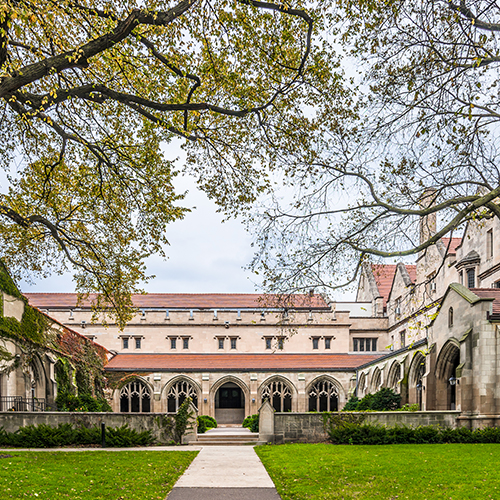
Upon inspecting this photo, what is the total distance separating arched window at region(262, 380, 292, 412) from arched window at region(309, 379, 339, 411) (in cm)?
152

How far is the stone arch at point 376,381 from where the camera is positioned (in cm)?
2803

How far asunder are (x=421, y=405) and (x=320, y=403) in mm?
12742

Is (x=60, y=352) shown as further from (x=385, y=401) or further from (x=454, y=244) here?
(x=454, y=244)

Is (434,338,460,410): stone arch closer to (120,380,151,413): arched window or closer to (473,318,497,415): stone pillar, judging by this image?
(473,318,497,415): stone pillar

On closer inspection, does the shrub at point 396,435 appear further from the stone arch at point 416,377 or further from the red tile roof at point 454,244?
the red tile roof at point 454,244

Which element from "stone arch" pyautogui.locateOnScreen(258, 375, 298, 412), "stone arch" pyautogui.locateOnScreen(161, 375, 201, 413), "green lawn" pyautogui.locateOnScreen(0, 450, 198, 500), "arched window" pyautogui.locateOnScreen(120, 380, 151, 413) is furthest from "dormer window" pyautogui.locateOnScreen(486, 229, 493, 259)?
"arched window" pyautogui.locateOnScreen(120, 380, 151, 413)

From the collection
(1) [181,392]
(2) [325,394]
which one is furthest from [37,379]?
(2) [325,394]

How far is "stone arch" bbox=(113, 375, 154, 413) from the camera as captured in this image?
31.6m

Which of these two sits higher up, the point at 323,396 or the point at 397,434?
the point at 397,434

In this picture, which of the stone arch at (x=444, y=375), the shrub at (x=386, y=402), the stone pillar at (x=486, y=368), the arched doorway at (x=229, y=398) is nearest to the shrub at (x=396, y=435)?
the stone pillar at (x=486, y=368)

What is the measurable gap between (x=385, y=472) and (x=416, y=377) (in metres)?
13.9

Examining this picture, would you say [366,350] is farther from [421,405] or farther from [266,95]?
[266,95]

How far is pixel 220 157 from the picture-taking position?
12.0 metres

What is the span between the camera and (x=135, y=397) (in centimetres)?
3281
